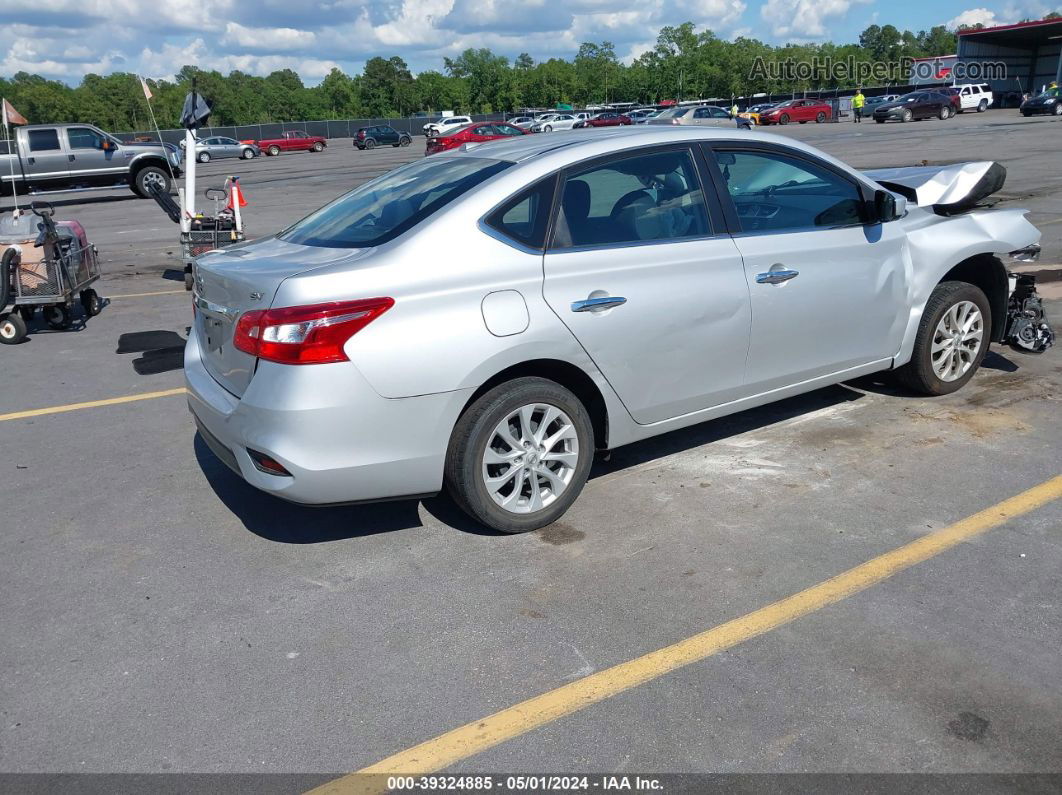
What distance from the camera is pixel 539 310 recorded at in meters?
4.06

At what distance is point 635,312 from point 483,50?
157566 millimetres

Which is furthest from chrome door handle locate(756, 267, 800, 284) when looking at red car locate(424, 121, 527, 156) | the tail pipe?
red car locate(424, 121, 527, 156)

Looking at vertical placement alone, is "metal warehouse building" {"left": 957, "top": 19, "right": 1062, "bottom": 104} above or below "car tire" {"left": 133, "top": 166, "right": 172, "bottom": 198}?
above

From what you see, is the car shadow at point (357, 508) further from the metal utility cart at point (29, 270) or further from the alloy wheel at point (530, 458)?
the metal utility cart at point (29, 270)

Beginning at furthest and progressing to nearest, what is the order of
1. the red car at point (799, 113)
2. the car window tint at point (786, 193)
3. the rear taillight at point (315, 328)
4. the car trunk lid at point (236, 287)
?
the red car at point (799, 113)
the car window tint at point (786, 193)
the car trunk lid at point (236, 287)
the rear taillight at point (315, 328)

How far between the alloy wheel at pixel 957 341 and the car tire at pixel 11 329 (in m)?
7.48

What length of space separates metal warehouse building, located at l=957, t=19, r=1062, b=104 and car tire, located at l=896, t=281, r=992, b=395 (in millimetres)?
71726

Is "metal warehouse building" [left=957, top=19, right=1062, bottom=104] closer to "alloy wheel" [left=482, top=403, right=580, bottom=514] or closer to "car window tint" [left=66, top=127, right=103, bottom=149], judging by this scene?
"car window tint" [left=66, top=127, right=103, bottom=149]

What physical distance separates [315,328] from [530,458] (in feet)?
3.74

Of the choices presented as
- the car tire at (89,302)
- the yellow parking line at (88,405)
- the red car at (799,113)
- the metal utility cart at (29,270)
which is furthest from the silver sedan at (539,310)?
the red car at (799,113)

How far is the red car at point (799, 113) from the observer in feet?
187

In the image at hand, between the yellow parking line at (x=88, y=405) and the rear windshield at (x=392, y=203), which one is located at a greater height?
the rear windshield at (x=392, y=203)

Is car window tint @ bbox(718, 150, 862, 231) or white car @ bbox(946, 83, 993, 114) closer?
car window tint @ bbox(718, 150, 862, 231)

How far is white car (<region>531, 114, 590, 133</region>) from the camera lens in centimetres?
5506
